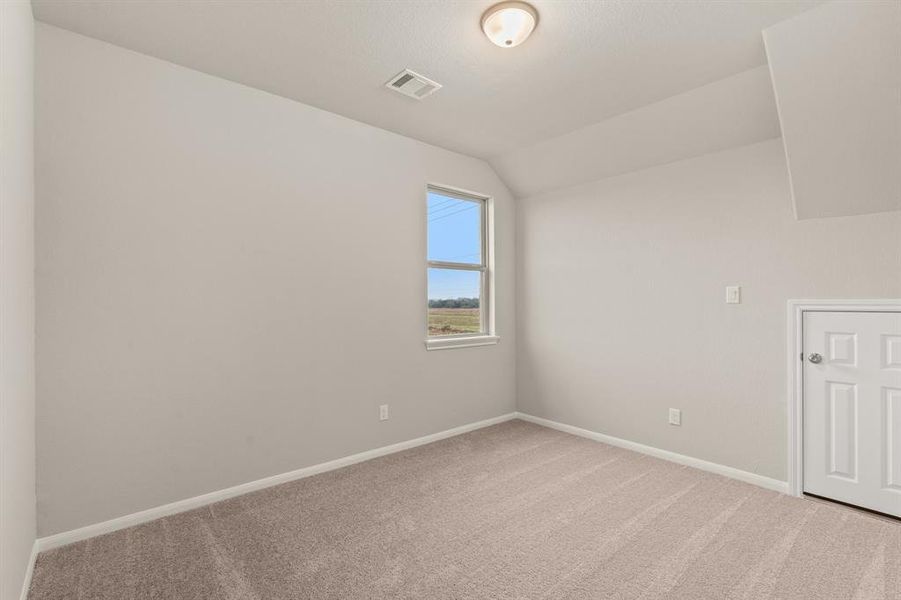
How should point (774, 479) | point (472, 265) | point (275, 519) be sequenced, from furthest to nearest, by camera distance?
point (472, 265)
point (774, 479)
point (275, 519)

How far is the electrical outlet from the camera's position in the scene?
3178 mm

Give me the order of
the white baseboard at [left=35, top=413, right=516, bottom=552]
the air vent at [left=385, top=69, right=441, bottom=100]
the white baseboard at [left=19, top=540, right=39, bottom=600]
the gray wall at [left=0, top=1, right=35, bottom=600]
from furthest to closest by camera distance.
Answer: the air vent at [left=385, top=69, right=441, bottom=100], the white baseboard at [left=35, top=413, right=516, bottom=552], the white baseboard at [left=19, top=540, right=39, bottom=600], the gray wall at [left=0, top=1, right=35, bottom=600]

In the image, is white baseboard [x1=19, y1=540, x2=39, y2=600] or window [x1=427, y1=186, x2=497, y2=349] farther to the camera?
window [x1=427, y1=186, x2=497, y2=349]

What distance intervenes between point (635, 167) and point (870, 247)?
154 centimetres

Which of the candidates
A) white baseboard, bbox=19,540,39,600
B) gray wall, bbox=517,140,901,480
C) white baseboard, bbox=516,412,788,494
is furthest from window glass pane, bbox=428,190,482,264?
white baseboard, bbox=19,540,39,600

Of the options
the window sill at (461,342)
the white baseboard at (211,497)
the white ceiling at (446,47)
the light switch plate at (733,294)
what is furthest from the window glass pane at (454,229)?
the light switch plate at (733,294)

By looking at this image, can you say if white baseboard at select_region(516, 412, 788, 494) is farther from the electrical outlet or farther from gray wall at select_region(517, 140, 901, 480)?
the electrical outlet

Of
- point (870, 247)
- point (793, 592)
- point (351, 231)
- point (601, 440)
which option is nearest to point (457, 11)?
point (351, 231)

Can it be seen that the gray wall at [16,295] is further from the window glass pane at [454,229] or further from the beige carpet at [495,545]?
the window glass pane at [454,229]

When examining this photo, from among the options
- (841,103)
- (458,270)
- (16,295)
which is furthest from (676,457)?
(16,295)

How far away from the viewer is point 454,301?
3.98 m

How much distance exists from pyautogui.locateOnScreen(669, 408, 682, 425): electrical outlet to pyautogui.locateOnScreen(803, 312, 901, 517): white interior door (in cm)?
73

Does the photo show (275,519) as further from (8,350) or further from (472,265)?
(472,265)

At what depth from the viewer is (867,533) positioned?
85.4 inches
